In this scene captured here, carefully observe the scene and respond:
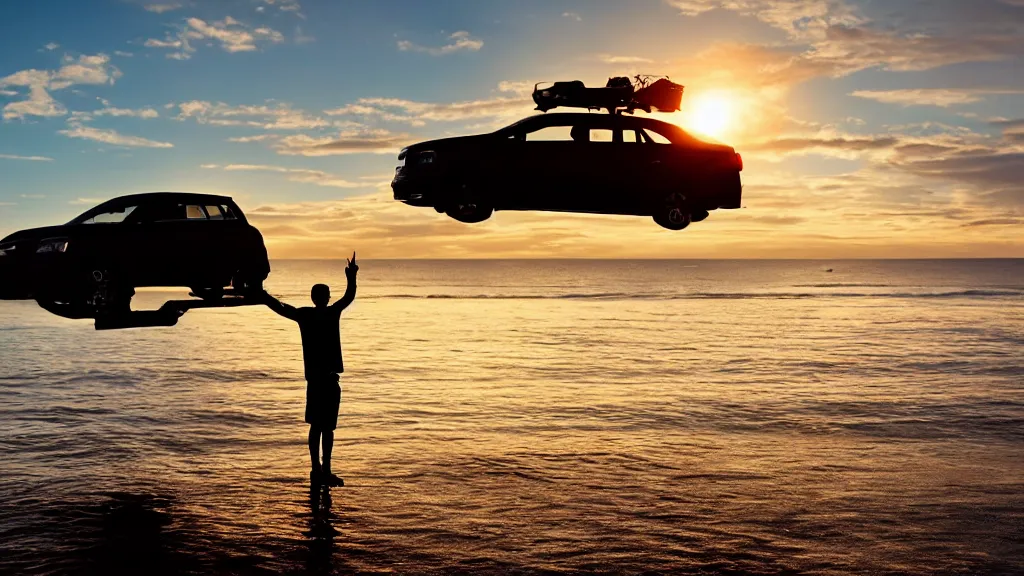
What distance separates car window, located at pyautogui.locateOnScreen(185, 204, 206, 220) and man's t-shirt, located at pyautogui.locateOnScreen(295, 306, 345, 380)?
5.28 metres

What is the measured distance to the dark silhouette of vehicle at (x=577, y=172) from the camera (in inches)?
232

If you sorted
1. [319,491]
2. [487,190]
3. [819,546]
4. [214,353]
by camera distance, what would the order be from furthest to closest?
[214,353] → [319,491] → [819,546] → [487,190]

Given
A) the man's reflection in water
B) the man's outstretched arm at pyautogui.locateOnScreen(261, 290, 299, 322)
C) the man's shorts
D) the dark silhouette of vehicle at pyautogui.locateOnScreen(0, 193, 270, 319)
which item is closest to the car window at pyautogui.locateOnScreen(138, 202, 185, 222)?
the dark silhouette of vehicle at pyautogui.locateOnScreen(0, 193, 270, 319)

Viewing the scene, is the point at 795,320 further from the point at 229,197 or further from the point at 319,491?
the point at 229,197

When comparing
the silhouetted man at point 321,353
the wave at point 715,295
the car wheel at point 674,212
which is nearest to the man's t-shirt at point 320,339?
the silhouetted man at point 321,353

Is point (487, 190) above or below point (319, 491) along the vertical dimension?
above

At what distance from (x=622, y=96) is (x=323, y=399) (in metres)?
12.4

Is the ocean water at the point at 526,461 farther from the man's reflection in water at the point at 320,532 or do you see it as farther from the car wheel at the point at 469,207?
the car wheel at the point at 469,207

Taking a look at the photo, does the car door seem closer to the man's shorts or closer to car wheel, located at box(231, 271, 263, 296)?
car wheel, located at box(231, 271, 263, 296)

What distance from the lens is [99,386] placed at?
5322cm

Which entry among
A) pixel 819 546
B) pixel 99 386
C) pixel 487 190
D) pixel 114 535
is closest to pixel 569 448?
pixel 819 546

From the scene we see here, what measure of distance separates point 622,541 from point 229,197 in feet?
46.4

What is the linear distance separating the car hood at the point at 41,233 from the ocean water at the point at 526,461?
A: 10.9m

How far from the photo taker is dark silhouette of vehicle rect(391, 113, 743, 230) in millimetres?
5891
